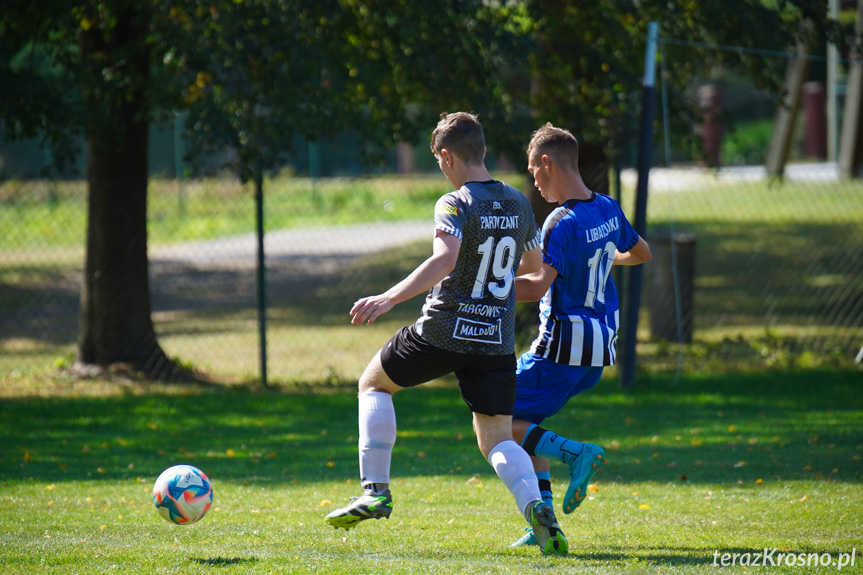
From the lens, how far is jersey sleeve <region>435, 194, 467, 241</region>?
3.96 meters

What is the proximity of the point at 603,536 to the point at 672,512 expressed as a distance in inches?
26.3

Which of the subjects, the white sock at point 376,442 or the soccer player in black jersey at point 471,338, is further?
the white sock at point 376,442

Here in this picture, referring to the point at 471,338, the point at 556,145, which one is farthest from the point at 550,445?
the point at 556,145

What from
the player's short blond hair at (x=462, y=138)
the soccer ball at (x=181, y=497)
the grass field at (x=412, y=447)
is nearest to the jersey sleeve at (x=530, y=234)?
the player's short blond hair at (x=462, y=138)

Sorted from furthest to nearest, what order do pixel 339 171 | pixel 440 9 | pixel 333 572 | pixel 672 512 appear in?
pixel 339 171 < pixel 440 9 < pixel 672 512 < pixel 333 572

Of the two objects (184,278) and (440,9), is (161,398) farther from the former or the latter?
(184,278)

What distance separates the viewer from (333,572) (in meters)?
3.81

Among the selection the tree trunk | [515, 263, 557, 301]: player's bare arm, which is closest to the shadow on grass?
the tree trunk

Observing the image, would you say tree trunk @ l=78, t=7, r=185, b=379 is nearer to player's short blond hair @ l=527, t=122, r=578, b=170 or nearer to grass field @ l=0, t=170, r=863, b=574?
grass field @ l=0, t=170, r=863, b=574

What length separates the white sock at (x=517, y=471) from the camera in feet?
13.4

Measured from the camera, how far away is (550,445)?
4488mm

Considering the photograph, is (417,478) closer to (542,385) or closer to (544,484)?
(544,484)

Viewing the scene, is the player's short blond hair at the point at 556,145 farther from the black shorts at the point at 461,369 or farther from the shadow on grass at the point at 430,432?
the shadow on grass at the point at 430,432

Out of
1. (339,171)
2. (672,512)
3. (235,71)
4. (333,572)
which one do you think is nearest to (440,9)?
(235,71)
